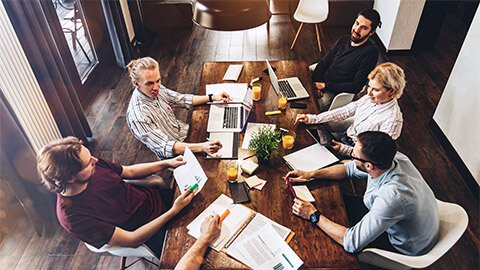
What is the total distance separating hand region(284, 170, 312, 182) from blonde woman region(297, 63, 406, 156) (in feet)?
1.45

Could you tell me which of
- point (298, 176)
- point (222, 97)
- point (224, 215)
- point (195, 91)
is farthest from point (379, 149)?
point (195, 91)

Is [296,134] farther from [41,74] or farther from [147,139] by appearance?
[41,74]

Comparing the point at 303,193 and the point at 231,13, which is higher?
the point at 231,13

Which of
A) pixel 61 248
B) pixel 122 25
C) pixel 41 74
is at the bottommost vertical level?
pixel 61 248

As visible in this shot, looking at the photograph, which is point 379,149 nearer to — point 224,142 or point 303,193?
point 303,193

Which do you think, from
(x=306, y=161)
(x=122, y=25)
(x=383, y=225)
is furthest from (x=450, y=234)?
(x=122, y=25)

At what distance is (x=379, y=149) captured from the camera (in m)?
1.87

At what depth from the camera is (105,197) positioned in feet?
6.73

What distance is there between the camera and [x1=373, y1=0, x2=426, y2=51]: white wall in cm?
464

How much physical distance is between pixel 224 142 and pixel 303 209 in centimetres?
83

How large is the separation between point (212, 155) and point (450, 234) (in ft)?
5.01

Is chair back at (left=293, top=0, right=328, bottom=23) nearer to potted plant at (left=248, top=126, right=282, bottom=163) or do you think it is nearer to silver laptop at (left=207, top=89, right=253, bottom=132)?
silver laptop at (left=207, top=89, right=253, bottom=132)

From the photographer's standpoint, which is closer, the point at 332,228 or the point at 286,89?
the point at 332,228

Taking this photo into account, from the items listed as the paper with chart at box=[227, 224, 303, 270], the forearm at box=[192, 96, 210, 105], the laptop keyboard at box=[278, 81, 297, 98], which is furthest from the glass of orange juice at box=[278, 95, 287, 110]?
the paper with chart at box=[227, 224, 303, 270]
